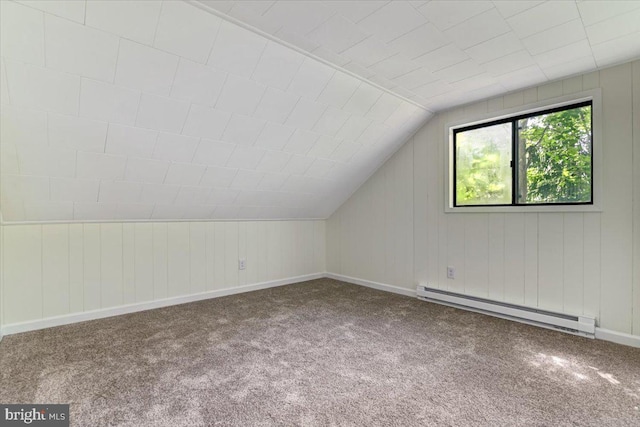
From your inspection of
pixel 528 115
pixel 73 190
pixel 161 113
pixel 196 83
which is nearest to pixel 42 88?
pixel 161 113

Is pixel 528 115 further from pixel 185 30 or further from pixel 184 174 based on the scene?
pixel 184 174

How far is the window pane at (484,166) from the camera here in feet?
9.64

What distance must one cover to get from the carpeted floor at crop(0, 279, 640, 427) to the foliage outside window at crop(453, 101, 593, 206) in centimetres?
111

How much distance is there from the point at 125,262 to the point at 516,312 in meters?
3.48

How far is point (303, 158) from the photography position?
310cm

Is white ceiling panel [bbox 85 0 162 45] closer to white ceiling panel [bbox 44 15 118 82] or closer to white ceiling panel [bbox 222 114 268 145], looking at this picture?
white ceiling panel [bbox 44 15 118 82]

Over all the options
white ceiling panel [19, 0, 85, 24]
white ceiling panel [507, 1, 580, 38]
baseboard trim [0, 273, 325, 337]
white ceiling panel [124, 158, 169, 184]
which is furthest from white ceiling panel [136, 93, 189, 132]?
white ceiling panel [507, 1, 580, 38]

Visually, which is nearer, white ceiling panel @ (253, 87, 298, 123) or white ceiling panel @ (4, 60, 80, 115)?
white ceiling panel @ (4, 60, 80, 115)

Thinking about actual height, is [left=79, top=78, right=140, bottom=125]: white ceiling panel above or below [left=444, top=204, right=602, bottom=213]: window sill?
above

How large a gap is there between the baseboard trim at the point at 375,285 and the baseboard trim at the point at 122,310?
2.53ft

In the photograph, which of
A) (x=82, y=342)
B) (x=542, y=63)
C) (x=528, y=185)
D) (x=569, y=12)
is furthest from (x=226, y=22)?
(x=528, y=185)

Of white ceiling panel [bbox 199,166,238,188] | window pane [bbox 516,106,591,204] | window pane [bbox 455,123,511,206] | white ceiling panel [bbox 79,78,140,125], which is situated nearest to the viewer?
white ceiling panel [bbox 79,78,140,125]

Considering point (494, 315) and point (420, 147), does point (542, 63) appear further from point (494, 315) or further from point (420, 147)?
point (494, 315)

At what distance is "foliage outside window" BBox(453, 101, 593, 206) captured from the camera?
8.23 ft
